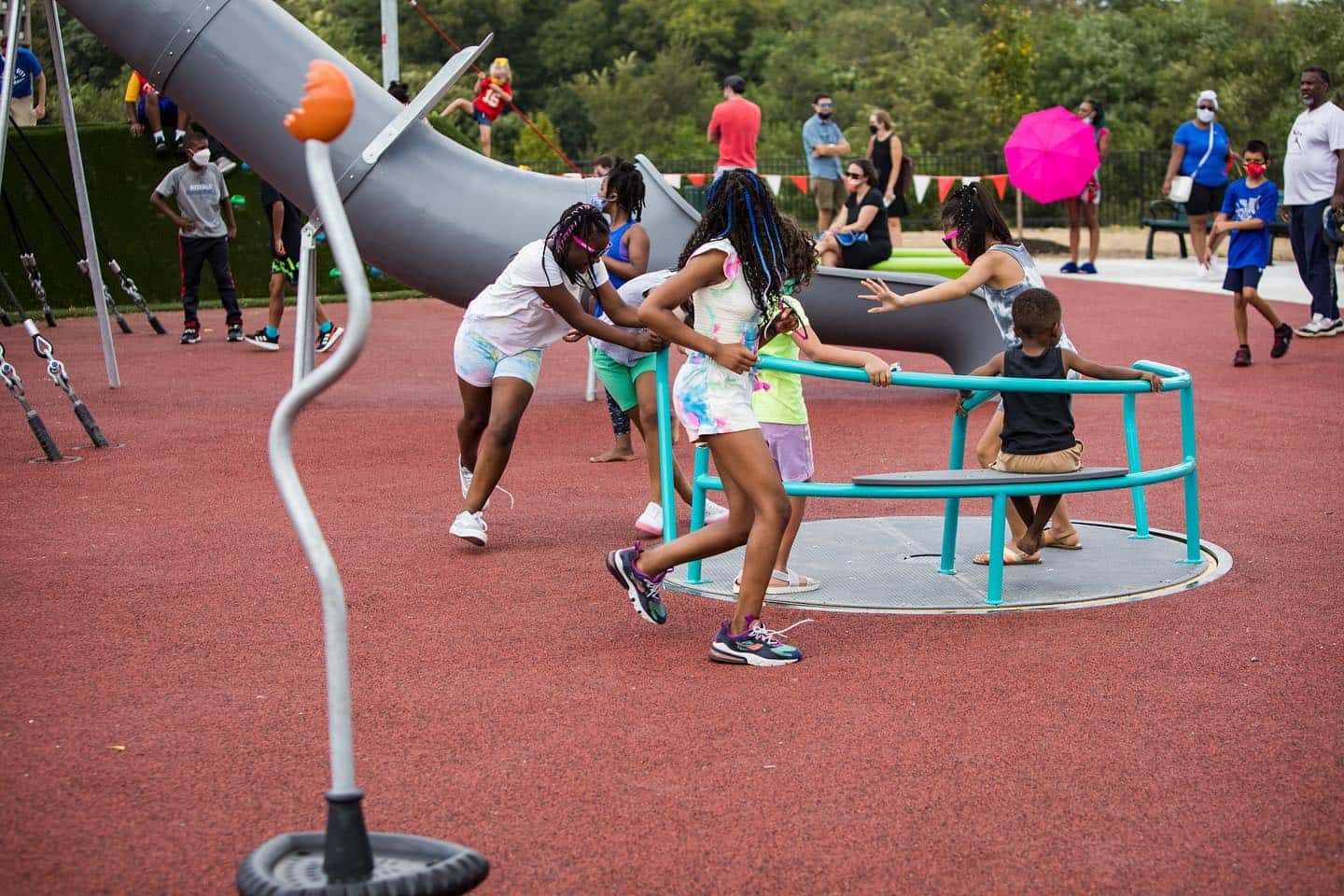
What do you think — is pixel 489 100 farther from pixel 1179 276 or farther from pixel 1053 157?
pixel 1179 276

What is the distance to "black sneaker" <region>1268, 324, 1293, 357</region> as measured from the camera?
1227 centimetres

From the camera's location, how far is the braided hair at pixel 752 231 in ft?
16.6

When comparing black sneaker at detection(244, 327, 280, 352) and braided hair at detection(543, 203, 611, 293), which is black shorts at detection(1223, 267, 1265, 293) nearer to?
Answer: braided hair at detection(543, 203, 611, 293)

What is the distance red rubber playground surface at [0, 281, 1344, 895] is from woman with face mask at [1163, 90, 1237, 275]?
12.2 metres

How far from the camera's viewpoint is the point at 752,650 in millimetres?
5102

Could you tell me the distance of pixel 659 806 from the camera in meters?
3.92

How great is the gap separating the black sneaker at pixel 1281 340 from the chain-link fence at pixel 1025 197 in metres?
17.3

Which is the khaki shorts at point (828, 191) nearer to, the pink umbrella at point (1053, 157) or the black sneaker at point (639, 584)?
the pink umbrella at point (1053, 157)

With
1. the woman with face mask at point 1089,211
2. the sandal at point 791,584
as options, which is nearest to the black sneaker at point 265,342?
the sandal at point 791,584

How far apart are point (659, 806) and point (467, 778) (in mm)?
564

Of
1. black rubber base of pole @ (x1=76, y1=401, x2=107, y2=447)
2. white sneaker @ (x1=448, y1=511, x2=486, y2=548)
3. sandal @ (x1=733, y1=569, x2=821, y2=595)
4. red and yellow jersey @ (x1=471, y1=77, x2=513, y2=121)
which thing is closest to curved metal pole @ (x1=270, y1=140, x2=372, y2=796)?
sandal @ (x1=733, y1=569, x2=821, y2=595)

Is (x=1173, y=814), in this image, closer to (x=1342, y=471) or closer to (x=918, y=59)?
(x=1342, y=471)

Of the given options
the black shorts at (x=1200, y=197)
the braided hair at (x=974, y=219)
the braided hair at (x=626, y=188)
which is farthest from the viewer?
the black shorts at (x=1200, y=197)

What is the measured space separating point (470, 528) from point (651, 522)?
35.1 inches
